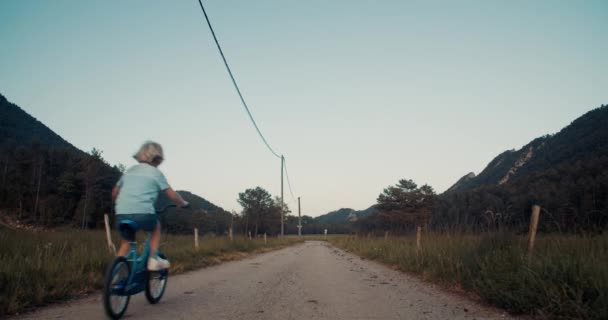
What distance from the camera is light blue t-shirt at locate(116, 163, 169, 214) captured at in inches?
148

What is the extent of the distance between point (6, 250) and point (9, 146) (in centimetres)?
7127

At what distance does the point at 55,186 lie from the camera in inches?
2213

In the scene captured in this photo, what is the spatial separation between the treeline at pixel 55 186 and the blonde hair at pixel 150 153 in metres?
47.9

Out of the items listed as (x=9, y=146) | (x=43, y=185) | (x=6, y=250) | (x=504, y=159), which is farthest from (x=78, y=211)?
(x=504, y=159)

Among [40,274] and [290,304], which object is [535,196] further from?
[40,274]

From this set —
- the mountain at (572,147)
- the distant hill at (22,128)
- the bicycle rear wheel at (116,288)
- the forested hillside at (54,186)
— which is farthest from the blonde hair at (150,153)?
the distant hill at (22,128)

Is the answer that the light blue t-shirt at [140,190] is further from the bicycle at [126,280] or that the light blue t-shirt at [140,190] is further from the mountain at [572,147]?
the mountain at [572,147]

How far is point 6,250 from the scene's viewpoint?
265 inches

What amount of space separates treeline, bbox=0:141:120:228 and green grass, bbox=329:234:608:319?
48258 mm

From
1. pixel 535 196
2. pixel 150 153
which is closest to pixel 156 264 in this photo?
pixel 150 153

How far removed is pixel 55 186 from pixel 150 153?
2507 inches

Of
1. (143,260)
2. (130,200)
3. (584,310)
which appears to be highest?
(130,200)

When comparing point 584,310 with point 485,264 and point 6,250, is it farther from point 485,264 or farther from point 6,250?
point 6,250

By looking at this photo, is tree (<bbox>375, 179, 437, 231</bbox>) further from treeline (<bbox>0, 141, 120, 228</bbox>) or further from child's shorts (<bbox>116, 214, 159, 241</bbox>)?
child's shorts (<bbox>116, 214, 159, 241</bbox>)
